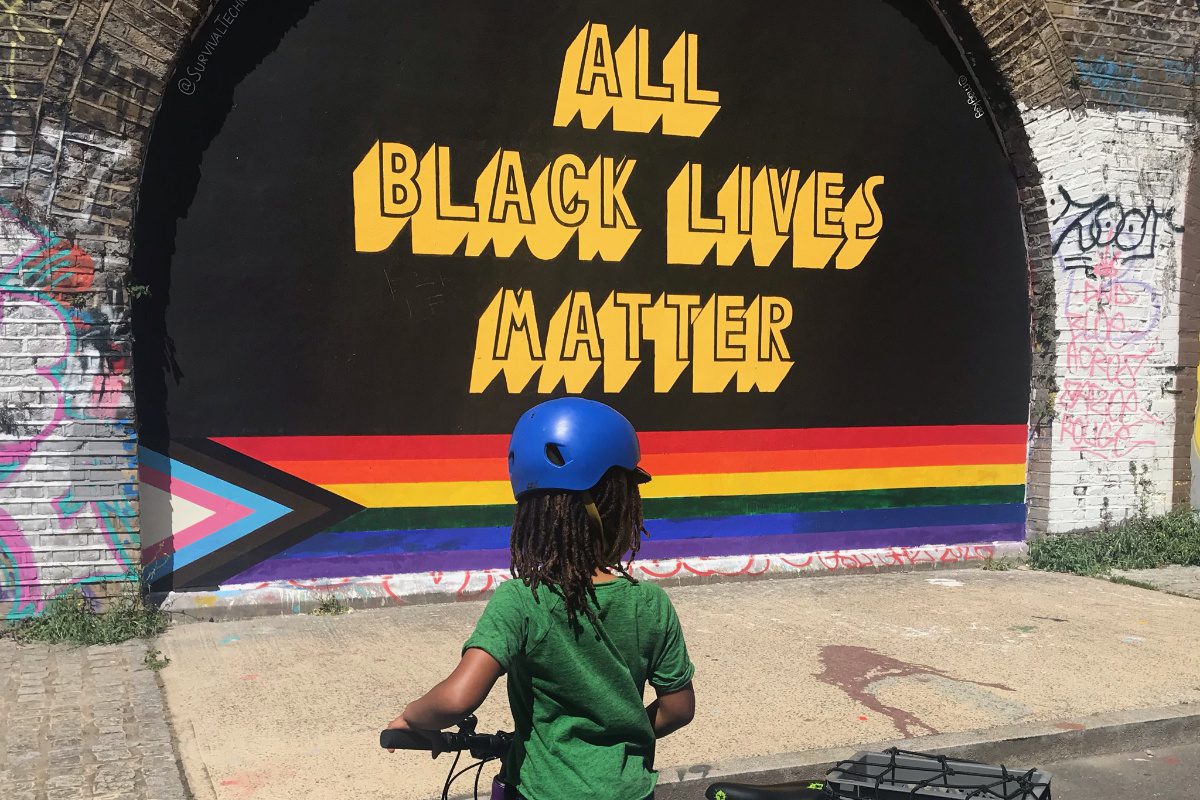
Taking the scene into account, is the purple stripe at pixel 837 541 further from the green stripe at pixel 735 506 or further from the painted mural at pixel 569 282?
the green stripe at pixel 735 506

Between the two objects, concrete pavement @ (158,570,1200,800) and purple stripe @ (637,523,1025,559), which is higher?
purple stripe @ (637,523,1025,559)

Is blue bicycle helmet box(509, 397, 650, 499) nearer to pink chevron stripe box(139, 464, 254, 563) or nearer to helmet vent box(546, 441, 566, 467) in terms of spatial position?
helmet vent box(546, 441, 566, 467)

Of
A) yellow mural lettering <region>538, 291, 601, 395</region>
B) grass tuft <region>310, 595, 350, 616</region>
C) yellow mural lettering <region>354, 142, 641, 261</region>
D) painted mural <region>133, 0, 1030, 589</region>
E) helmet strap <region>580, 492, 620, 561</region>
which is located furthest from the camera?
yellow mural lettering <region>538, 291, 601, 395</region>

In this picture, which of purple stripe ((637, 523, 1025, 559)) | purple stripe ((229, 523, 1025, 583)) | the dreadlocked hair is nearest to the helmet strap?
the dreadlocked hair

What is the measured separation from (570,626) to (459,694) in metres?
0.27

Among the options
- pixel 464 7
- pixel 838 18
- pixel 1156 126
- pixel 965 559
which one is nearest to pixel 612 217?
pixel 464 7

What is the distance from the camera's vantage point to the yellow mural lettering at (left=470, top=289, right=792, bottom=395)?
23.7ft

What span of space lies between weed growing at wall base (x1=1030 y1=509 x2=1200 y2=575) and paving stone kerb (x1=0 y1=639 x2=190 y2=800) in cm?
655

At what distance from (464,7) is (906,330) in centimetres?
403

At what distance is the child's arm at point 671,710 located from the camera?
7.88 ft

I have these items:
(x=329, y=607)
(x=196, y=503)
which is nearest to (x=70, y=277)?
(x=196, y=503)

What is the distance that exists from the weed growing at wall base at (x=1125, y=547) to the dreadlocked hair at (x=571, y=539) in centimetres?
708

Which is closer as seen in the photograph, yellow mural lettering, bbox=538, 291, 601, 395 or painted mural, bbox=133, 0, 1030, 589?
painted mural, bbox=133, 0, 1030, 589

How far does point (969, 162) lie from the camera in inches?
327
